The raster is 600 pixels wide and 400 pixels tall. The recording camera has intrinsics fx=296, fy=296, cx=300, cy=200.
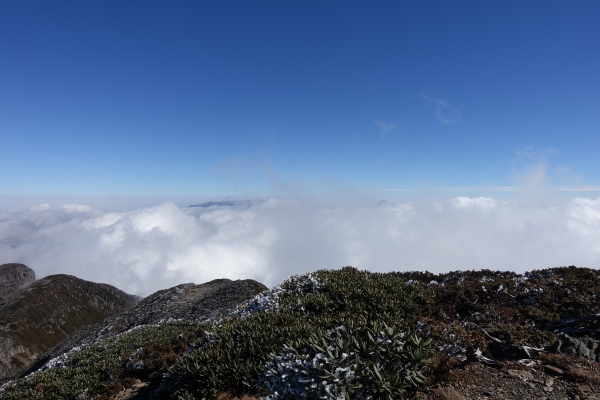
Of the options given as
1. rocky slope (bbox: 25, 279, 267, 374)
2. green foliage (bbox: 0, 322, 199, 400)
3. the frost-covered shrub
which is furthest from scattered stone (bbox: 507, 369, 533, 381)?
rocky slope (bbox: 25, 279, 267, 374)

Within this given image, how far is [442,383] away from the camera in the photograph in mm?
5844

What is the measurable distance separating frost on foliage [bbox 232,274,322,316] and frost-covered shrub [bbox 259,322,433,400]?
5918mm

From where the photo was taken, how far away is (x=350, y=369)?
16.7 feet

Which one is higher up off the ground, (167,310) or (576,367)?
Result: (576,367)

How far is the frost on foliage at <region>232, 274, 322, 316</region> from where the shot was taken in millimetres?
12121

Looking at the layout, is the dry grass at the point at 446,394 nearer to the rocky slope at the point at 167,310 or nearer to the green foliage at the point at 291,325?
the green foliage at the point at 291,325

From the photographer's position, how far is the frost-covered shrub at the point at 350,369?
4.94m

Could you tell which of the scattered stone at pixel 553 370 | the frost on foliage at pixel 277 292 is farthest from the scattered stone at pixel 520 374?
the frost on foliage at pixel 277 292

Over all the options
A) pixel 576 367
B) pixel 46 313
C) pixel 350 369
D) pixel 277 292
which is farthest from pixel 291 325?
pixel 46 313

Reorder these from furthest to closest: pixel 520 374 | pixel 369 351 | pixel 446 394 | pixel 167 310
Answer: pixel 167 310 < pixel 520 374 < pixel 369 351 < pixel 446 394

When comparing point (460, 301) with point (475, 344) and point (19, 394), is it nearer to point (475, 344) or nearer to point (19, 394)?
point (475, 344)

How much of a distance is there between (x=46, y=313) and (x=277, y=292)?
14497 cm

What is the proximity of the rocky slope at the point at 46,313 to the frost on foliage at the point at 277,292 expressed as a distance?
9857 cm

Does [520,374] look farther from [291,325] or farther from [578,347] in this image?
[291,325]
